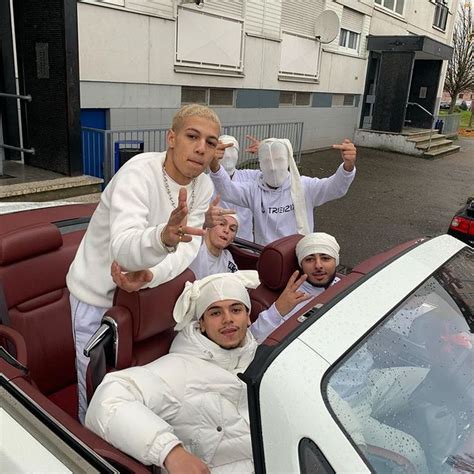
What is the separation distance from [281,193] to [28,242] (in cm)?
199

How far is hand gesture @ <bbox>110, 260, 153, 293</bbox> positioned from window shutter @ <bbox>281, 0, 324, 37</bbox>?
478 inches

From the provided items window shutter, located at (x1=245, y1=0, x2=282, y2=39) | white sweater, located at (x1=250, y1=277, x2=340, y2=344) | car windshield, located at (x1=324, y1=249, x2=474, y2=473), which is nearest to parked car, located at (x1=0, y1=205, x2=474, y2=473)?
car windshield, located at (x1=324, y1=249, x2=474, y2=473)

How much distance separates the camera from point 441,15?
23047mm

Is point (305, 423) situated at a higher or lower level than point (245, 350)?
higher

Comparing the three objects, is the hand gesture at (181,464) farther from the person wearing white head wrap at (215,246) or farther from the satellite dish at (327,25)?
the satellite dish at (327,25)

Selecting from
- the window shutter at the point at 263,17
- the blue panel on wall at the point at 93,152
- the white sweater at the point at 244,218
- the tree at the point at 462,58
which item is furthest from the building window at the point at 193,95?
the tree at the point at 462,58

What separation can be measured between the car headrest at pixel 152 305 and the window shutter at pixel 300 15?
1190cm

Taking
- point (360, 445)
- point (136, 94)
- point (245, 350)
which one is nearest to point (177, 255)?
point (245, 350)

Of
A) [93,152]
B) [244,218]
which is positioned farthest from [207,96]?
[244,218]

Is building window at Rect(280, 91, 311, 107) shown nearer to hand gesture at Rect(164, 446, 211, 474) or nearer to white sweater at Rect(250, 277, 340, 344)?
white sweater at Rect(250, 277, 340, 344)

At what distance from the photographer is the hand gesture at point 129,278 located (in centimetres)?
184

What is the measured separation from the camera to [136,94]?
29.3 feet

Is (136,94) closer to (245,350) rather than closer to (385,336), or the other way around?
(245,350)

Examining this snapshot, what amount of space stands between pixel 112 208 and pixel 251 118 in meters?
11.1
